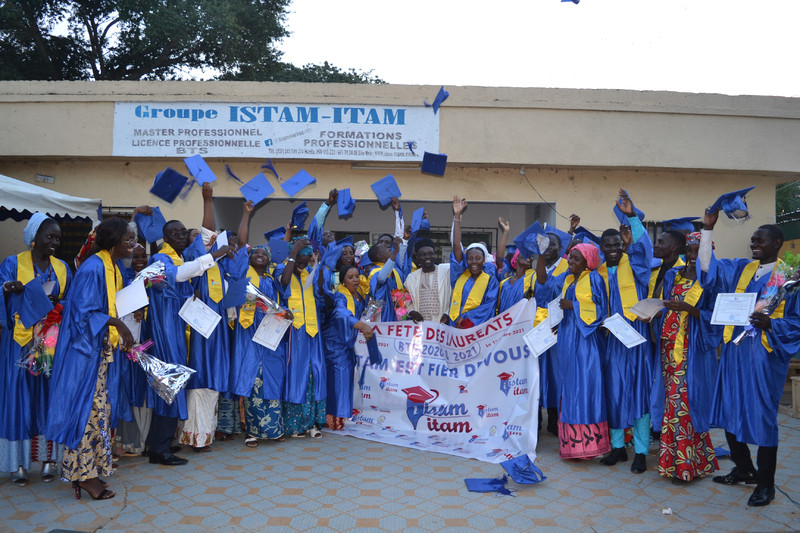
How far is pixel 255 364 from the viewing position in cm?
582

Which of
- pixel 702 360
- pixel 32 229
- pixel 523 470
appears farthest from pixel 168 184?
pixel 702 360

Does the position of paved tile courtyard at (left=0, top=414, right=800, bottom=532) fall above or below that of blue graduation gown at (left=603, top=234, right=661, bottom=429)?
below

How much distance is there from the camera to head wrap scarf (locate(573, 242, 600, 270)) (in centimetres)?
537

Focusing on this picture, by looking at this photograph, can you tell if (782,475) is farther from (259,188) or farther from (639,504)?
(259,188)

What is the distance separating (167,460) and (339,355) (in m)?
1.93

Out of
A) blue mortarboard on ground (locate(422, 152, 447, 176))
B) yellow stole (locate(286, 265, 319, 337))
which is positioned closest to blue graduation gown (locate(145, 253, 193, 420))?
yellow stole (locate(286, 265, 319, 337))

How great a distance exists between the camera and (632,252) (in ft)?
17.4

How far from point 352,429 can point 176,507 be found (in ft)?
7.86

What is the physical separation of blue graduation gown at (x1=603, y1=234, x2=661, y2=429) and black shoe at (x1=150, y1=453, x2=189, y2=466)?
3765 mm

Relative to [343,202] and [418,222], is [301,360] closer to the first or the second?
[343,202]

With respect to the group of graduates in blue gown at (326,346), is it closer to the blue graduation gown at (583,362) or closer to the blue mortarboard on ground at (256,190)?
the blue graduation gown at (583,362)

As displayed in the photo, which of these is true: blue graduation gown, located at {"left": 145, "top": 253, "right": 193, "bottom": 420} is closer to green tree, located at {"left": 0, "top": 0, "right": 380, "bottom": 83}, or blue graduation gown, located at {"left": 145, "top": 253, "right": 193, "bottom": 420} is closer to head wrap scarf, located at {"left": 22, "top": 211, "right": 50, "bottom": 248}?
head wrap scarf, located at {"left": 22, "top": 211, "right": 50, "bottom": 248}

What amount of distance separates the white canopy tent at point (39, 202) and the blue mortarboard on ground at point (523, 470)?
621 centimetres

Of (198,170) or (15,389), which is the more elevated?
(198,170)
